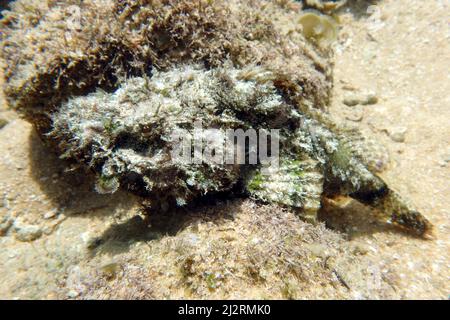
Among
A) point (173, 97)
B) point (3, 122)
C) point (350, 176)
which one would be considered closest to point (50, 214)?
point (3, 122)


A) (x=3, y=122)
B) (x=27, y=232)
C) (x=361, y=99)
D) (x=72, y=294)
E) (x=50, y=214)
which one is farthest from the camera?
(x=361, y=99)

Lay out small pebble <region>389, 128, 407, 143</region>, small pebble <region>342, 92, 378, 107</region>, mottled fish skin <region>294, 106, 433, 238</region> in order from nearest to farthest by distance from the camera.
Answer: mottled fish skin <region>294, 106, 433, 238</region>, small pebble <region>389, 128, 407, 143</region>, small pebble <region>342, 92, 378, 107</region>

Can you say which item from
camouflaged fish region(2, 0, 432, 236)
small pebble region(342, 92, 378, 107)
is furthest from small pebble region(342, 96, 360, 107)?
camouflaged fish region(2, 0, 432, 236)

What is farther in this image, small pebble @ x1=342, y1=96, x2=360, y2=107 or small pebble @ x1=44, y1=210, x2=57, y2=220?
small pebble @ x1=342, y1=96, x2=360, y2=107

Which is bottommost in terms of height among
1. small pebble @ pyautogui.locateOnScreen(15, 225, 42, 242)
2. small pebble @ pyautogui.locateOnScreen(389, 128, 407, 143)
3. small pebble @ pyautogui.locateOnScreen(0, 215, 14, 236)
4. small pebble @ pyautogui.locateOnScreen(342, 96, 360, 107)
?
small pebble @ pyautogui.locateOnScreen(15, 225, 42, 242)

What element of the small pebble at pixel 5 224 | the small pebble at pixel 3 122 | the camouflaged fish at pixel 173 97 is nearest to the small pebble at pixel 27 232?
the small pebble at pixel 5 224

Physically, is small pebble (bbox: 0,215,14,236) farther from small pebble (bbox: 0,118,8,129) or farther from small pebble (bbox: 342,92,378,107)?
small pebble (bbox: 342,92,378,107)

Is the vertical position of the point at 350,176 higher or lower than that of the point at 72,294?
higher

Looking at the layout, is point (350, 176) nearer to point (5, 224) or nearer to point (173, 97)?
point (173, 97)
